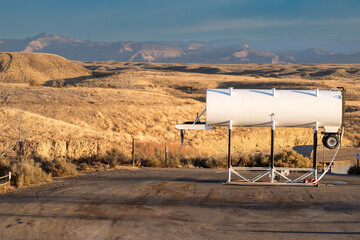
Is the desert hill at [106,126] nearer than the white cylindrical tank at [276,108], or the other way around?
the white cylindrical tank at [276,108]

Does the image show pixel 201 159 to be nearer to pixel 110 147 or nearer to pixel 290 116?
pixel 110 147

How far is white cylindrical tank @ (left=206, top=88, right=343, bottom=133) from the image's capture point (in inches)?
658

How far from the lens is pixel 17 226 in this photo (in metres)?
11.5

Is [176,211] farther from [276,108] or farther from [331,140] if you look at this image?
[331,140]

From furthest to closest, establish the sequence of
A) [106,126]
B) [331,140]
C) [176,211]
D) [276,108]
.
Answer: [106,126], [331,140], [276,108], [176,211]

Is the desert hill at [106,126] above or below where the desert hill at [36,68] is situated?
below

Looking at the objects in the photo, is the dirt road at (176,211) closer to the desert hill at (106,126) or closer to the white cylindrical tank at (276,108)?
the white cylindrical tank at (276,108)

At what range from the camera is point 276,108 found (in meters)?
16.7

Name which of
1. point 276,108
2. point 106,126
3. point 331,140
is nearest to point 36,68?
point 106,126

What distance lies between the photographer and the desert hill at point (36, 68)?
3344 inches

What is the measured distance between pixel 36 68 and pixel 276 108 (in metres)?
82.4

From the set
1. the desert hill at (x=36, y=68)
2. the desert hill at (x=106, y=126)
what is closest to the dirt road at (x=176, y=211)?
the desert hill at (x=106, y=126)

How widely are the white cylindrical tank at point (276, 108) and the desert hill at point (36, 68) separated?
230 ft

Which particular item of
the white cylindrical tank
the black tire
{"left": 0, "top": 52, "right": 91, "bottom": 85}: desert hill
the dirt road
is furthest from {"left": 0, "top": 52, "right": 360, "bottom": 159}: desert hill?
{"left": 0, "top": 52, "right": 91, "bottom": 85}: desert hill
